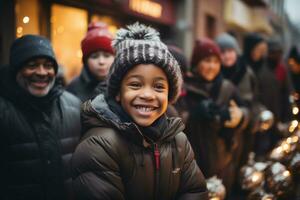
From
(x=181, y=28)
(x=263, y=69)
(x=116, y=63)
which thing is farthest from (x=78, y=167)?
(x=181, y=28)

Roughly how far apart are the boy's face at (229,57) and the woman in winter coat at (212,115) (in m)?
1.12

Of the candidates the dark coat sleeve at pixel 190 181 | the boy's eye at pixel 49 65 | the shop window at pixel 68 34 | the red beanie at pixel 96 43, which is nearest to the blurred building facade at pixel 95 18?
the shop window at pixel 68 34

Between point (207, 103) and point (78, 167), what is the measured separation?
229 cm

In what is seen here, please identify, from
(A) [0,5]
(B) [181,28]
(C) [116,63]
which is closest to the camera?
(C) [116,63]

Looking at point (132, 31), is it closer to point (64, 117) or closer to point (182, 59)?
point (64, 117)

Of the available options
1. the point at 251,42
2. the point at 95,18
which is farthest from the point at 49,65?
the point at 95,18

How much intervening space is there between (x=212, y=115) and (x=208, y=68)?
1.90ft

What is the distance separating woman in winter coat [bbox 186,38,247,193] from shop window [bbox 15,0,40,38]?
1.95 m

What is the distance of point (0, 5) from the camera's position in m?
5.12

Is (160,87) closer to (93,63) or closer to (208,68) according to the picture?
(93,63)

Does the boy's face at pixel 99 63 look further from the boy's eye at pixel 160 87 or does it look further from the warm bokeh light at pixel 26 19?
the warm bokeh light at pixel 26 19

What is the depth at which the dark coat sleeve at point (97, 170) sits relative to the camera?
1981 mm

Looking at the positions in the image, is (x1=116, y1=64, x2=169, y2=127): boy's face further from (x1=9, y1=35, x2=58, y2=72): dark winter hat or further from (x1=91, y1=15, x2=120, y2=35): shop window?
(x1=91, y1=15, x2=120, y2=35): shop window

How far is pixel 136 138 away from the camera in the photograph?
2.11m
